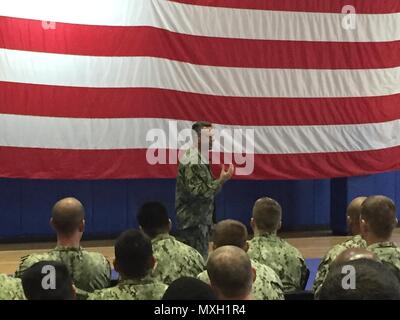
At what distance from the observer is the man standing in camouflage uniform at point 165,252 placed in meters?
3.51

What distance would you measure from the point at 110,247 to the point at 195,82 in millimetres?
2179

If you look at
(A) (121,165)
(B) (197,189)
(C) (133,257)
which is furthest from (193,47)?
(C) (133,257)

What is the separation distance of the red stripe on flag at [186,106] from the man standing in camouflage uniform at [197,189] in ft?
7.33

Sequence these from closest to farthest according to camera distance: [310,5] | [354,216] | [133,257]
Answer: [133,257], [354,216], [310,5]

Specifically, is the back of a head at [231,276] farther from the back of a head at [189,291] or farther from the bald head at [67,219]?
the bald head at [67,219]

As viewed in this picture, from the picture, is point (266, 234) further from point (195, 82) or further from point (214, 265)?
point (195, 82)

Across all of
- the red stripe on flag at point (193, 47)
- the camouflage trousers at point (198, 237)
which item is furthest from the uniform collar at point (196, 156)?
the red stripe on flag at point (193, 47)

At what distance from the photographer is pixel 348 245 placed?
358 cm

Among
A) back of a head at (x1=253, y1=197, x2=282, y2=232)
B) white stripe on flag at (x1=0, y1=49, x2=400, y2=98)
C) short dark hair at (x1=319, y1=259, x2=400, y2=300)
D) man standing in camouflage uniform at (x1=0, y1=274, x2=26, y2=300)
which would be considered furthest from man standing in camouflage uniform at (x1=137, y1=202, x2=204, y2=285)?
white stripe on flag at (x1=0, y1=49, x2=400, y2=98)

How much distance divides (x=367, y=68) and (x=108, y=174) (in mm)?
3521

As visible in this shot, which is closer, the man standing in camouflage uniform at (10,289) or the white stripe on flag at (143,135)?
the man standing in camouflage uniform at (10,289)

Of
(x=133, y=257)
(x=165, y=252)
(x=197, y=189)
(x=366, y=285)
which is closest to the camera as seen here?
(x=366, y=285)

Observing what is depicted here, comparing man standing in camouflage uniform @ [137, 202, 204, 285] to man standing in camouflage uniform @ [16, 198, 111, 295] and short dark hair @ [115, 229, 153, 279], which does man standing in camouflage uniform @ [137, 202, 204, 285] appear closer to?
man standing in camouflage uniform @ [16, 198, 111, 295]

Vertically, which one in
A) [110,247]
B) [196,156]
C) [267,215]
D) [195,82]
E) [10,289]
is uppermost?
[195,82]
